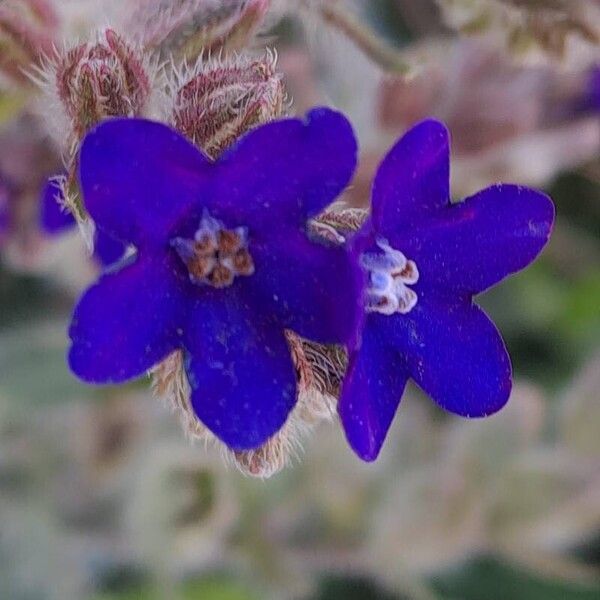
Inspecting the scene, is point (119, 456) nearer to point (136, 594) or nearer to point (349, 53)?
point (136, 594)

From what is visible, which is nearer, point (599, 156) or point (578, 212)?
point (599, 156)

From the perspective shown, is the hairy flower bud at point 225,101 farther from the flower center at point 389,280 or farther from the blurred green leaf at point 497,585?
the blurred green leaf at point 497,585

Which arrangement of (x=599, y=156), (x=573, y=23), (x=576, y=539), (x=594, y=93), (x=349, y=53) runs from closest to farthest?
(x=573, y=23) < (x=349, y=53) < (x=594, y=93) < (x=599, y=156) < (x=576, y=539)

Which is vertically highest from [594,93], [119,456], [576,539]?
[594,93]

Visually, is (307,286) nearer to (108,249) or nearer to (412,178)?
(412,178)

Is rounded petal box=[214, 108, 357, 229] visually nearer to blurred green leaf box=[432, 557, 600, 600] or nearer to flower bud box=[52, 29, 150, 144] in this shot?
flower bud box=[52, 29, 150, 144]

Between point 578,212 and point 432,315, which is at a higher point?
point 432,315

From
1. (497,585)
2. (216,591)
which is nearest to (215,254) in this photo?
(216,591)

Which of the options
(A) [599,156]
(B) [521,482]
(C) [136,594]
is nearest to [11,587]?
(C) [136,594]
